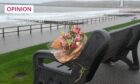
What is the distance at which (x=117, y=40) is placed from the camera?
19.0 ft

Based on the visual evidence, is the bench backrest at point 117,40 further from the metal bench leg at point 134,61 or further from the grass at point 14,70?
the grass at point 14,70

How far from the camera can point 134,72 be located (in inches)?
286

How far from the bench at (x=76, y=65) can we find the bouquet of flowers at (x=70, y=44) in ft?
0.27

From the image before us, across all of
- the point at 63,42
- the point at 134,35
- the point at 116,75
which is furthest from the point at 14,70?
the point at 63,42

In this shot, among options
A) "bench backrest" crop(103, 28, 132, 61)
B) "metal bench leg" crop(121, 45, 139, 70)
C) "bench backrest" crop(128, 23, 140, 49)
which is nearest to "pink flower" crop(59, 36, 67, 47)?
"bench backrest" crop(103, 28, 132, 61)

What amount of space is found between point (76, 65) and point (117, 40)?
1360 millimetres

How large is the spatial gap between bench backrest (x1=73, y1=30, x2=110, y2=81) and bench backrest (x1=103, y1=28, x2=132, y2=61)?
2.60ft

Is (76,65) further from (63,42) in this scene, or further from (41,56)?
(41,56)

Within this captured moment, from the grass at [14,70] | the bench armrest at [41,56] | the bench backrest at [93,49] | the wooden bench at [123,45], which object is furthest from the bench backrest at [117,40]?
the grass at [14,70]

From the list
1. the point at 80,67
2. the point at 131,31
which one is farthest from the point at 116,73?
the point at 80,67

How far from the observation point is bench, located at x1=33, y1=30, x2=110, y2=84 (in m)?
4.41

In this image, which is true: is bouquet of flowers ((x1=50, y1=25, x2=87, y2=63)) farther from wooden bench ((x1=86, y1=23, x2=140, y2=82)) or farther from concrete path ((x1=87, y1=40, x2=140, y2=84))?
concrete path ((x1=87, y1=40, x2=140, y2=84))

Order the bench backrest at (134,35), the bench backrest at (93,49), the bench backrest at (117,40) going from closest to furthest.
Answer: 1. the bench backrest at (93,49)
2. the bench backrest at (117,40)
3. the bench backrest at (134,35)

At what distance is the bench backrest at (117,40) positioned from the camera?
547cm
